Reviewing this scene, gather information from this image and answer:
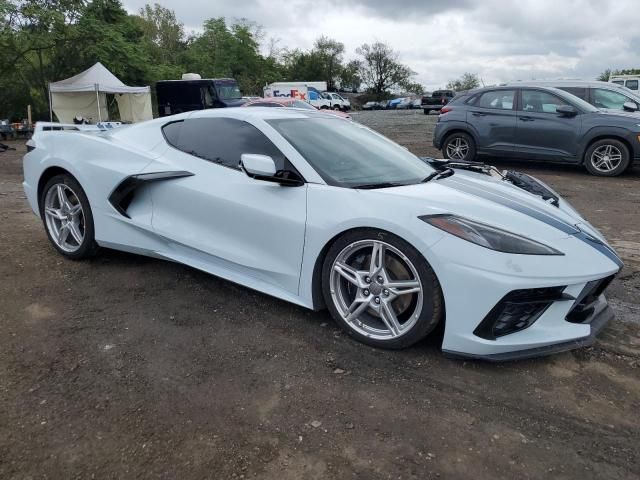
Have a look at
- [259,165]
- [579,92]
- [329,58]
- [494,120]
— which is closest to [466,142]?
[494,120]

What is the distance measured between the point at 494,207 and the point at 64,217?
336 cm

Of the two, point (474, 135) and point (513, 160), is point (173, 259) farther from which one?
point (513, 160)

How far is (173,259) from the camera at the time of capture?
3709 mm

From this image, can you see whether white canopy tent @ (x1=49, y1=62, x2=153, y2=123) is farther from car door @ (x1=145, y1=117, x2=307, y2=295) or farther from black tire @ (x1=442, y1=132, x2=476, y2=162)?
car door @ (x1=145, y1=117, x2=307, y2=295)

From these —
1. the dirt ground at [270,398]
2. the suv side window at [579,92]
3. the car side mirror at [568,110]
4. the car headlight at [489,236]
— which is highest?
the suv side window at [579,92]

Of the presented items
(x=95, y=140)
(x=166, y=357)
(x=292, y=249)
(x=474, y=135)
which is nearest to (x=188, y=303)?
(x=166, y=357)

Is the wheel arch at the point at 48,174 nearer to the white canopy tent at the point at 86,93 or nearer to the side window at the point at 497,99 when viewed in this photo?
the side window at the point at 497,99

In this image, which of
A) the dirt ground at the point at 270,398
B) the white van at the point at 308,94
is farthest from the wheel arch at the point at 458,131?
the white van at the point at 308,94

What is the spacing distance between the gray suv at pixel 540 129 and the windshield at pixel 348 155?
20.5 ft

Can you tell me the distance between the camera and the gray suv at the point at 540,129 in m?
8.73

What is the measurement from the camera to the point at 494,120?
9664 millimetres

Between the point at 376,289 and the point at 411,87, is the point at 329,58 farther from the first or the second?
the point at 376,289

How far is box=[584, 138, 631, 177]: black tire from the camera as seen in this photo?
875 centimetres

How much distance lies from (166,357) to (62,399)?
56 cm
